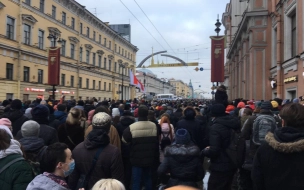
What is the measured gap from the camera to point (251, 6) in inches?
833

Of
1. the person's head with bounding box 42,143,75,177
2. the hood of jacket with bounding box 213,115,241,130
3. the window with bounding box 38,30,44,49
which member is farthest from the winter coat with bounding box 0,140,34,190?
the window with bounding box 38,30,44,49

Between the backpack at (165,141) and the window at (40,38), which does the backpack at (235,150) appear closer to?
the backpack at (165,141)

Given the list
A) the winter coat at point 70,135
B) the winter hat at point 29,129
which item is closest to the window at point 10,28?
the winter coat at point 70,135

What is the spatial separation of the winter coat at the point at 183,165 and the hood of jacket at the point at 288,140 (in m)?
1.32

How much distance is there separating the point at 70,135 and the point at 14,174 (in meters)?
2.73

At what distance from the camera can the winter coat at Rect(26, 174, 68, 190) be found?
2.57 m

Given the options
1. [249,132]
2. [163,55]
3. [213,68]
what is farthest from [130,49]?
[249,132]

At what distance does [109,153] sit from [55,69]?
21.5 metres

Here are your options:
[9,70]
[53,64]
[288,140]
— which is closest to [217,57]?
[53,64]

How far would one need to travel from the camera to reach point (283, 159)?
2.92 meters

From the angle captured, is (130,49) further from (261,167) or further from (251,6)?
(261,167)

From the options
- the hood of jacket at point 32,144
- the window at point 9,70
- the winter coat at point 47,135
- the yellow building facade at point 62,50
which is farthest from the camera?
the yellow building facade at point 62,50

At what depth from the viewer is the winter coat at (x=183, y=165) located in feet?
13.2

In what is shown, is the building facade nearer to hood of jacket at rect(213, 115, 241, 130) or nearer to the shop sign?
the shop sign
